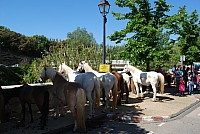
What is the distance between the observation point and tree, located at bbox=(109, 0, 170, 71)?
15766 mm

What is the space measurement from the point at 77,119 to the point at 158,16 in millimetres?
11451

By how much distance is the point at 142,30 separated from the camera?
15727 millimetres

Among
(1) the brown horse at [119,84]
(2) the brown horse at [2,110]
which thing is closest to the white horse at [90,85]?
(1) the brown horse at [119,84]

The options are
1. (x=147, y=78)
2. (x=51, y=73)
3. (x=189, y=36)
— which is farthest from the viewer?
(x=189, y=36)

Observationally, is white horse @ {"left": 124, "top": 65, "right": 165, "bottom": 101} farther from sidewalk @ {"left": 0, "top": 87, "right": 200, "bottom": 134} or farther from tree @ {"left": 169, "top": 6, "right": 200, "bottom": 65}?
tree @ {"left": 169, "top": 6, "right": 200, "bottom": 65}

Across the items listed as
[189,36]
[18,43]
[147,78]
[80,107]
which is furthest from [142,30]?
[18,43]

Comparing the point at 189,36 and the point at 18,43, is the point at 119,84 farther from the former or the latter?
the point at 18,43

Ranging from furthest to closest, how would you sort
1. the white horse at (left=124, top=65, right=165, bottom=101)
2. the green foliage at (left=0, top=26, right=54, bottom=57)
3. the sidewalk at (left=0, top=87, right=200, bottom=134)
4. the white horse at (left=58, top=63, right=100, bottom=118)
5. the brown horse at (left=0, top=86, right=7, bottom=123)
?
the green foliage at (left=0, top=26, right=54, bottom=57), the white horse at (left=124, top=65, right=165, bottom=101), the white horse at (left=58, top=63, right=100, bottom=118), the brown horse at (left=0, top=86, right=7, bottom=123), the sidewalk at (left=0, top=87, right=200, bottom=134)

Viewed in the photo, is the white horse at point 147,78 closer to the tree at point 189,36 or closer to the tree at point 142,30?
the tree at point 142,30

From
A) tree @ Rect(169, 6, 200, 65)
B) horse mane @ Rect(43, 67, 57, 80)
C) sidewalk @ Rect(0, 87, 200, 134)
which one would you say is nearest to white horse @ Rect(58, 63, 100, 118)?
sidewalk @ Rect(0, 87, 200, 134)

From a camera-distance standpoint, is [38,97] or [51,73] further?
[51,73]

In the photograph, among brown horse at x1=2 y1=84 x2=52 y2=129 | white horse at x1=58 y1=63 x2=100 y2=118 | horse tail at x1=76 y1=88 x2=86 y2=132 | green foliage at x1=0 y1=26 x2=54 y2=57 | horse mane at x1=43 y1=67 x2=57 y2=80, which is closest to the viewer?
horse tail at x1=76 y1=88 x2=86 y2=132

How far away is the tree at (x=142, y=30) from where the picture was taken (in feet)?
51.7

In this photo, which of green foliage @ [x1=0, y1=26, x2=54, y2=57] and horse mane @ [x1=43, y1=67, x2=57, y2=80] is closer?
horse mane @ [x1=43, y1=67, x2=57, y2=80]
